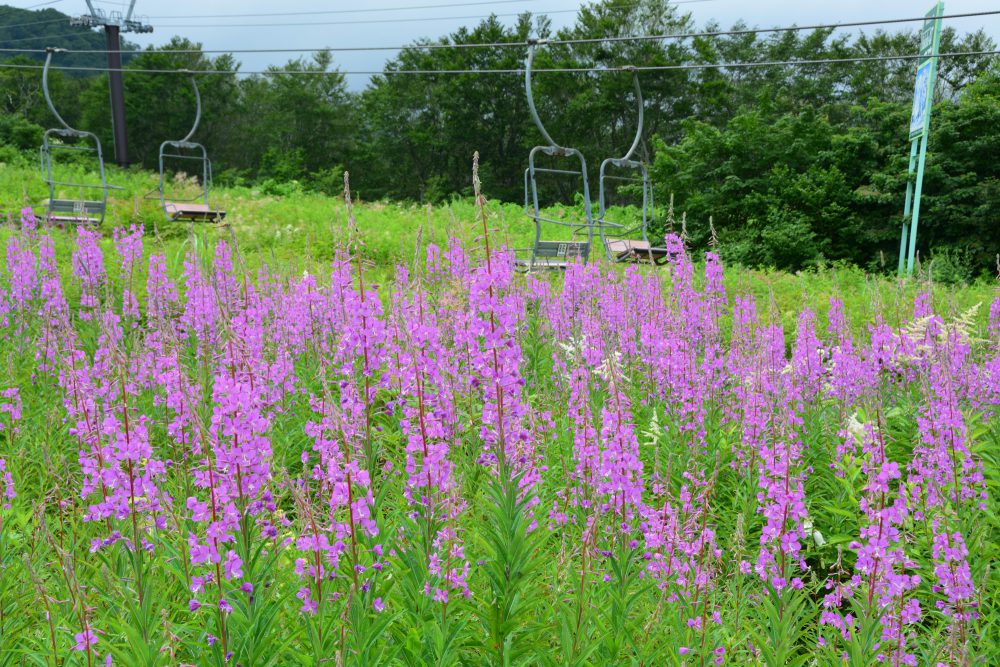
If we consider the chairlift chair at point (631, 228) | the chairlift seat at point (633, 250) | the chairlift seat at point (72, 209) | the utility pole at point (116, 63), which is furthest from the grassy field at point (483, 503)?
the utility pole at point (116, 63)

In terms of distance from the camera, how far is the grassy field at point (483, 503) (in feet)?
8.84

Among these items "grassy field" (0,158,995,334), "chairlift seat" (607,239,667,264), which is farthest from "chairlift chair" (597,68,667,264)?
"grassy field" (0,158,995,334)

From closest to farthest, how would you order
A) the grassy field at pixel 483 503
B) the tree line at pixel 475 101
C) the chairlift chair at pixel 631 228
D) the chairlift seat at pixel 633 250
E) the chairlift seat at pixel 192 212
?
the grassy field at pixel 483 503 < the chairlift chair at pixel 631 228 < the chairlift seat at pixel 633 250 < the chairlift seat at pixel 192 212 < the tree line at pixel 475 101

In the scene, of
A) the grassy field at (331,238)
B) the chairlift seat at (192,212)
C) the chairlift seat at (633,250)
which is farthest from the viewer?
the chairlift seat at (192,212)

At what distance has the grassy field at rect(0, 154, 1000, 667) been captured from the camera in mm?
2695

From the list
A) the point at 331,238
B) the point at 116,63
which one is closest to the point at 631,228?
the point at 331,238

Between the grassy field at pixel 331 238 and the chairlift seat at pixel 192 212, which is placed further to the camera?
the chairlift seat at pixel 192 212

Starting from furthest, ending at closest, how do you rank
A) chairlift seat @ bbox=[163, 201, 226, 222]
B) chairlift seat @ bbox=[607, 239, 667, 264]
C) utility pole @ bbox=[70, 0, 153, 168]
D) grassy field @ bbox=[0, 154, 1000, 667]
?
1. utility pole @ bbox=[70, 0, 153, 168]
2. chairlift seat @ bbox=[163, 201, 226, 222]
3. chairlift seat @ bbox=[607, 239, 667, 264]
4. grassy field @ bbox=[0, 154, 1000, 667]

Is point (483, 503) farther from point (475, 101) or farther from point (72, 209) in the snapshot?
point (475, 101)

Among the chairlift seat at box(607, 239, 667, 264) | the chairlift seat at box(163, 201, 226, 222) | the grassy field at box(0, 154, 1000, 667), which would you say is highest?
the chairlift seat at box(163, 201, 226, 222)

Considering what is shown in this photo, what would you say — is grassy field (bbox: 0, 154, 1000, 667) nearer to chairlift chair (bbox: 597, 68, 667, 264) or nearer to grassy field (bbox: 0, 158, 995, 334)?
grassy field (bbox: 0, 158, 995, 334)

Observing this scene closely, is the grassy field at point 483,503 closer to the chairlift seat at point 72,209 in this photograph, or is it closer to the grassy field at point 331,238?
the grassy field at point 331,238

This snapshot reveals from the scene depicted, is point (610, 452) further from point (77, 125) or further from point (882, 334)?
point (77, 125)

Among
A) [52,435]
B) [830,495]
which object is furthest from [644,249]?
[52,435]
